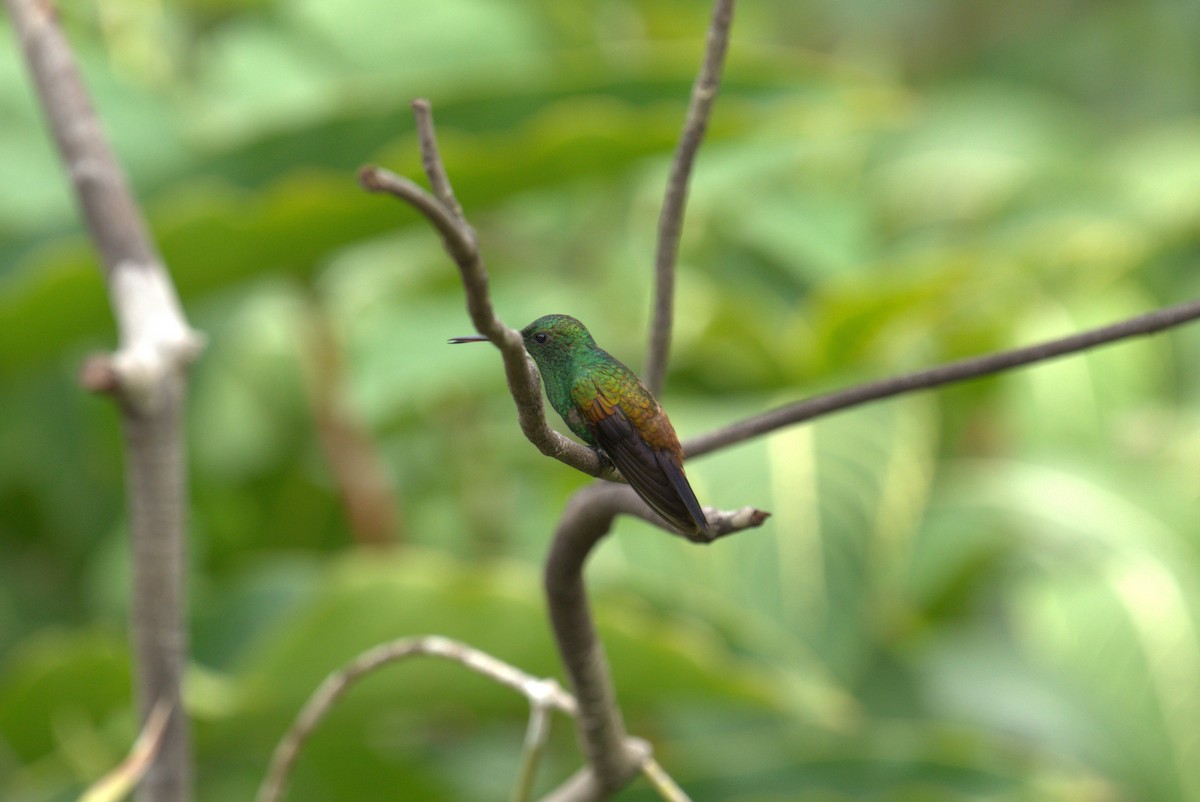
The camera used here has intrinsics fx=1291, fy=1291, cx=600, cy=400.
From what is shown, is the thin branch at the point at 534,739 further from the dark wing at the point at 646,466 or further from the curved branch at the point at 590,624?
the dark wing at the point at 646,466

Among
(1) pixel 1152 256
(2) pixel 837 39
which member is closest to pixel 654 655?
(1) pixel 1152 256

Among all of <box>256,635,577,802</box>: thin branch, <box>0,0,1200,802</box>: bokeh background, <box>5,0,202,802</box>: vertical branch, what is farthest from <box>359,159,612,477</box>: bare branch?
<box>0,0,1200,802</box>: bokeh background

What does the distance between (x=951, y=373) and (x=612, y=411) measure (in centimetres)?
7

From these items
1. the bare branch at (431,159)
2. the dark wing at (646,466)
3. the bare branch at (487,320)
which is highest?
the bare branch at (431,159)

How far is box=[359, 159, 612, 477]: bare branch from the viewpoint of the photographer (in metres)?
0.17

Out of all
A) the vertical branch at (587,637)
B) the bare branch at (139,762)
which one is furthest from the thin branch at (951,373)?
the bare branch at (139,762)

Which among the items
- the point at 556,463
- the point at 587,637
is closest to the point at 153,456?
the point at 587,637

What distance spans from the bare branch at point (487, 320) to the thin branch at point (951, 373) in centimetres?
5

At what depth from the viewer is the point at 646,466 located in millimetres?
219

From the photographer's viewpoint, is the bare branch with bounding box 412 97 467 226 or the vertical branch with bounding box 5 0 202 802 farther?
the vertical branch with bounding box 5 0 202 802

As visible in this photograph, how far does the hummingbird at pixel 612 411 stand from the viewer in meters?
0.22

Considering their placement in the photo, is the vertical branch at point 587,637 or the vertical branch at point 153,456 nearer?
the vertical branch at point 587,637

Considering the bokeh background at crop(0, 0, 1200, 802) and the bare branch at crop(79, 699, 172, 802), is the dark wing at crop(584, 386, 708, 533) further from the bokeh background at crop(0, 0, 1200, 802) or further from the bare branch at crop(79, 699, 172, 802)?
the bokeh background at crop(0, 0, 1200, 802)

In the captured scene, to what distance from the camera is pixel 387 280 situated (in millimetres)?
1149
